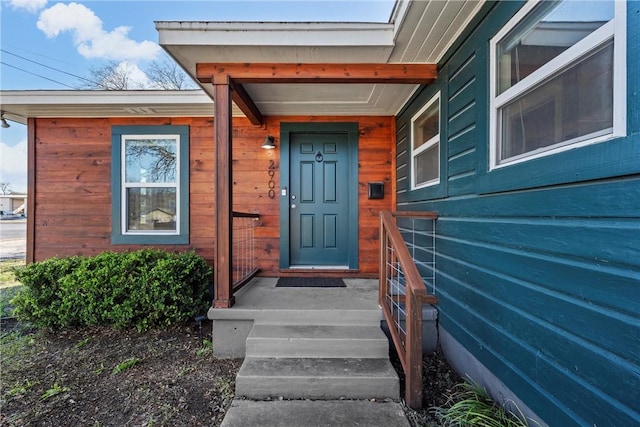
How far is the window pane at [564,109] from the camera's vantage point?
3.80 feet

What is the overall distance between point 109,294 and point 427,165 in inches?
134

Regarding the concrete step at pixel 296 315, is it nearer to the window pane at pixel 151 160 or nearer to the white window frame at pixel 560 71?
the white window frame at pixel 560 71

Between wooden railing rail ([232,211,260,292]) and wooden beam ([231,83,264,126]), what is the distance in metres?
1.16

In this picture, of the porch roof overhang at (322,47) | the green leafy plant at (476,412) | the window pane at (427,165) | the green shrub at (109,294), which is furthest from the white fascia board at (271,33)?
the green leafy plant at (476,412)

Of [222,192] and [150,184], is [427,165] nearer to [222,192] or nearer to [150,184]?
[222,192]

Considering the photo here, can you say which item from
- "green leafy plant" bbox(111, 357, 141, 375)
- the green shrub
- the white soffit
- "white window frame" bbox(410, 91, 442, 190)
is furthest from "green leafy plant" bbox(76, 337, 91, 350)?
"white window frame" bbox(410, 91, 442, 190)

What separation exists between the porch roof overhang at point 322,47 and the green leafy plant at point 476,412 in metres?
2.45

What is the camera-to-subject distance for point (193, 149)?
3.85 m

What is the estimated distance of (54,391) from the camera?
2.04m

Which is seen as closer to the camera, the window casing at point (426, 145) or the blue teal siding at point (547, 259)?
the blue teal siding at point (547, 259)

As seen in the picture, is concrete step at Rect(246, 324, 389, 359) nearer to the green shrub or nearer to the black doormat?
the black doormat

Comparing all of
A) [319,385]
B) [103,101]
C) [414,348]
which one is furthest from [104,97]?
[414,348]

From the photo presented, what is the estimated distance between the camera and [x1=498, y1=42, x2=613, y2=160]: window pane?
116 centimetres

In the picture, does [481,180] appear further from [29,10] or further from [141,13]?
[29,10]
